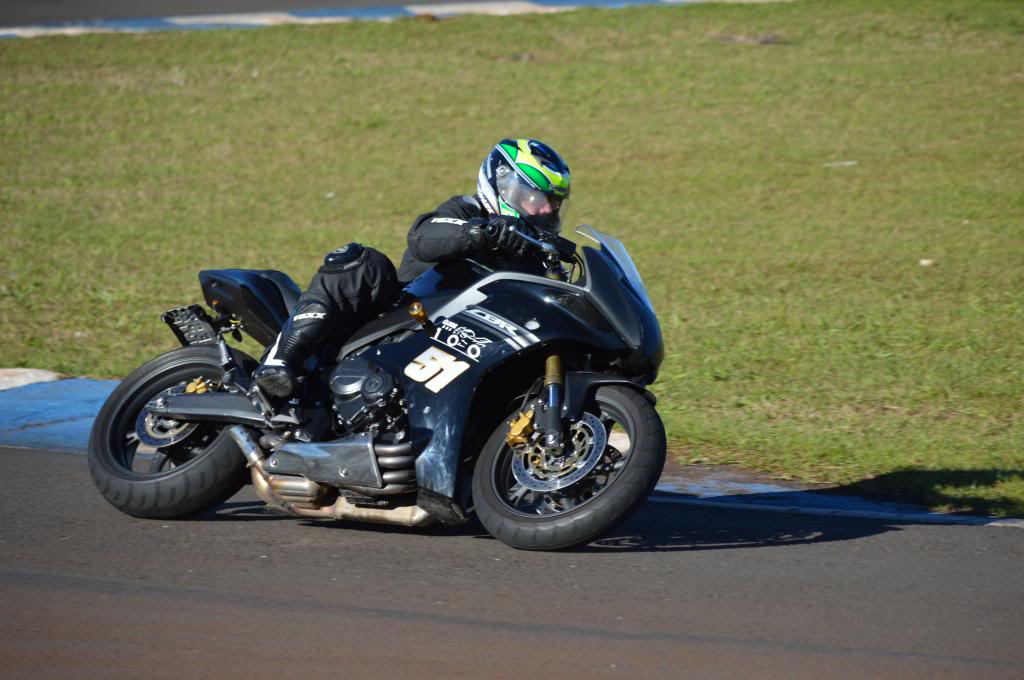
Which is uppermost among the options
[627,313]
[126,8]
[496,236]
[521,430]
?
[126,8]

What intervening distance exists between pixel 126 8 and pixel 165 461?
19.8 m

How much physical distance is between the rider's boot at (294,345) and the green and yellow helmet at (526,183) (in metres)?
0.90

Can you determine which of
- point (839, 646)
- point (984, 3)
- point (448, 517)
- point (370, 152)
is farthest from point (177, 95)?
point (839, 646)

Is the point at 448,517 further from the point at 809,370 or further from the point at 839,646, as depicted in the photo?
the point at 809,370

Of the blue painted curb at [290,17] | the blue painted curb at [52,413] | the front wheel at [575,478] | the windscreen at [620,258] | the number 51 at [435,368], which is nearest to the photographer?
the front wheel at [575,478]

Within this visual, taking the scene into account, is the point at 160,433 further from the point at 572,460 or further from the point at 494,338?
the point at 572,460

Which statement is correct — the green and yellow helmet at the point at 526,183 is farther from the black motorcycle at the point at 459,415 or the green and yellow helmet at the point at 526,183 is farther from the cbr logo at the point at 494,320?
the cbr logo at the point at 494,320

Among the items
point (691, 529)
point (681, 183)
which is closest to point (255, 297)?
point (691, 529)

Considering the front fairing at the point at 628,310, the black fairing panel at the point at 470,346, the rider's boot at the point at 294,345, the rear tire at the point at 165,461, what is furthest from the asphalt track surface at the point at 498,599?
the front fairing at the point at 628,310

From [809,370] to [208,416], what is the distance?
4626 mm

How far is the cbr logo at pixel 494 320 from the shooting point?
17.8 ft

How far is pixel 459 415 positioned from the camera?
5418mm

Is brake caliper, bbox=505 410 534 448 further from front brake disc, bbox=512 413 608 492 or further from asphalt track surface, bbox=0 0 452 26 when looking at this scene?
asphalt track surface, bbox=0 0 452 26

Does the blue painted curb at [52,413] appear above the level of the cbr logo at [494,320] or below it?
below
